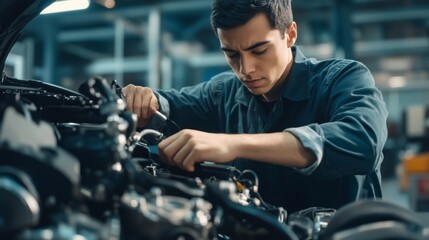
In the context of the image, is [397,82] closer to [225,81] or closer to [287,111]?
[225,81]

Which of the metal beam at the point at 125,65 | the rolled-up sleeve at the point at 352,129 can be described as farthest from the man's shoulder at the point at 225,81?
the metal beam at the point at 125,65

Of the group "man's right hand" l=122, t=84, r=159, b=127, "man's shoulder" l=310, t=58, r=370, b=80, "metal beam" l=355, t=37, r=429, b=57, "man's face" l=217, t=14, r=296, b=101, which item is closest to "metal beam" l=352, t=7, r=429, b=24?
"metal beam" l=355, t=37, r=429, b=57

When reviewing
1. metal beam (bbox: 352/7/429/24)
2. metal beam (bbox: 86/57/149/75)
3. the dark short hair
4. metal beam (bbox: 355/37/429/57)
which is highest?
metal beam (bbox: 352/7/429/24)

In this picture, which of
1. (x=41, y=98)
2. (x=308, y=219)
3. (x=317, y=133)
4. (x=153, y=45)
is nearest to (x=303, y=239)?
(x=308, y=219)

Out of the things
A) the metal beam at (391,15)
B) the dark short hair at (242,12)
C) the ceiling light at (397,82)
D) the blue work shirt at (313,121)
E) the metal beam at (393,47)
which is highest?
the metal beam at (391,15)

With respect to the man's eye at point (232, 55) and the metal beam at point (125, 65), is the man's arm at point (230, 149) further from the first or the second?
the metal beam at point (125, 65)

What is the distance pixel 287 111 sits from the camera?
123 cm

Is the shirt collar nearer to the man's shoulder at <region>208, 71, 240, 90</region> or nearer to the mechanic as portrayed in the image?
the mechanic

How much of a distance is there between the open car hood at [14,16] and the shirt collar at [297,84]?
0.55m

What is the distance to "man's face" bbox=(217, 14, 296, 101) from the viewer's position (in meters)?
1.16

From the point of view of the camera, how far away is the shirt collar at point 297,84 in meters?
1.22

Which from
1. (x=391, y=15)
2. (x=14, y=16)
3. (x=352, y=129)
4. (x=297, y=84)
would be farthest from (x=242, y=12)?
(x=391, y=15)

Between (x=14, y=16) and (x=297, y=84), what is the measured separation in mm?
618

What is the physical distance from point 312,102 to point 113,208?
696mm
